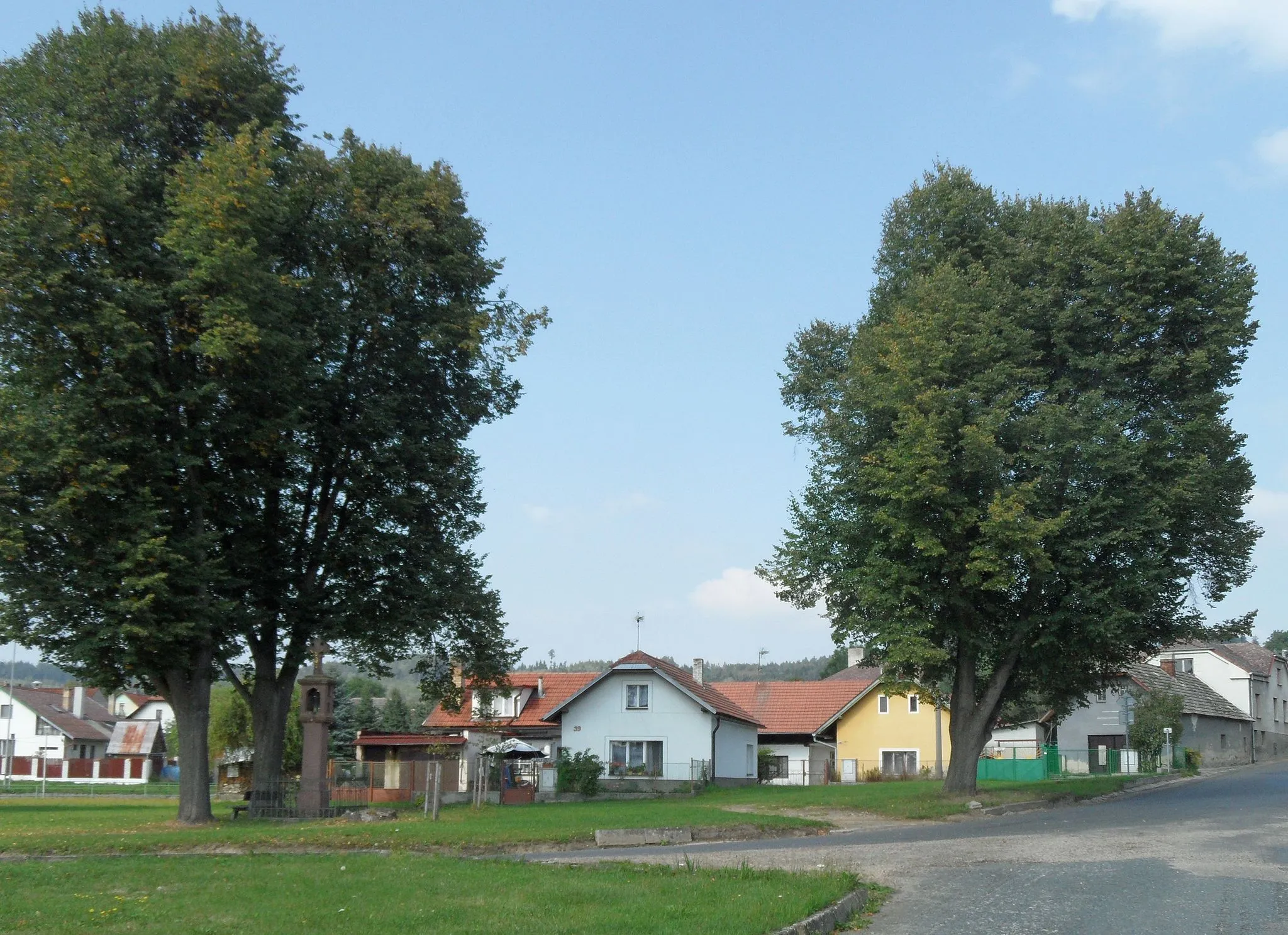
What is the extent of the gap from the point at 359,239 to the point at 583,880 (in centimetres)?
2052

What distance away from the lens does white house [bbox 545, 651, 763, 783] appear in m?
53.5

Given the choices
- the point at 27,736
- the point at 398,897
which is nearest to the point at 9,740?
the point at 27,736

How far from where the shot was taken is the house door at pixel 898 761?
64.1m

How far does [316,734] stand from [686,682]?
2690 cm

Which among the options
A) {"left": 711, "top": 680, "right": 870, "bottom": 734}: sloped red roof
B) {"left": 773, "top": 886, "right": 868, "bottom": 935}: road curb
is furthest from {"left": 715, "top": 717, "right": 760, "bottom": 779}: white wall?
{"left": 773, "top": 886, "right": 868, "bottom": 935}: road curb

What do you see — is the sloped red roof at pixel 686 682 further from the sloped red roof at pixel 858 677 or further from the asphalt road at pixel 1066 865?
the asphalt road at pixel 1066 865

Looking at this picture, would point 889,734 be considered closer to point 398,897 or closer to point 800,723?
point 800,723

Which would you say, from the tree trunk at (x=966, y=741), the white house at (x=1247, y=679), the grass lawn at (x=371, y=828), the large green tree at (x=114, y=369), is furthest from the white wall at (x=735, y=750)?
the white house at (x=1247, y=679)

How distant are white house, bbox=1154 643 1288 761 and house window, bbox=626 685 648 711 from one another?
1667 inches

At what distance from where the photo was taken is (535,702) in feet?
194

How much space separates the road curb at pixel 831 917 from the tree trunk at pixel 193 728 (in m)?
18.4

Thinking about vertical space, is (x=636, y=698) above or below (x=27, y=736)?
above

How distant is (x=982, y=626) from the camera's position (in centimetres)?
3244

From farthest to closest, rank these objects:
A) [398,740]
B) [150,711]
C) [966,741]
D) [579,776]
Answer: [150,711] < [398,740] < [579,776] < [966,741]
